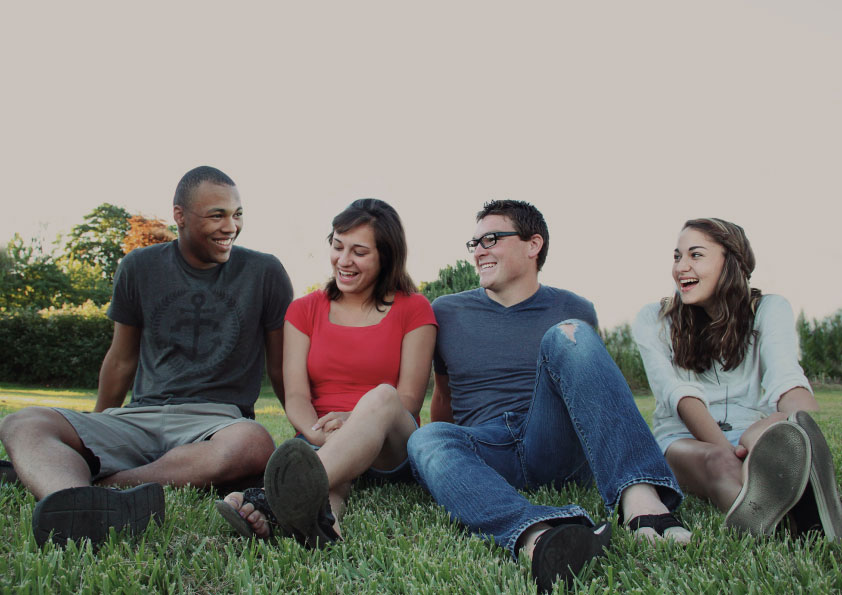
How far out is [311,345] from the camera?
3.44m

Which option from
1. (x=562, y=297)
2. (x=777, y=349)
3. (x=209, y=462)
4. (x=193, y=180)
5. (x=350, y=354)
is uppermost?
(x=193, y=180)

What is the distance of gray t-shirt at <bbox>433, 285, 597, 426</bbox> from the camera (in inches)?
128

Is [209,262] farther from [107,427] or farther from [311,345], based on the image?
[107,427]

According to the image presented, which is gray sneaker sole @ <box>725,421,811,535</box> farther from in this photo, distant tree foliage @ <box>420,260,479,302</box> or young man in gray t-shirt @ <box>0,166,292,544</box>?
distant tree foliage @ <box>420,260,479,302</box>

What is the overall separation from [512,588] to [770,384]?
6.82ft

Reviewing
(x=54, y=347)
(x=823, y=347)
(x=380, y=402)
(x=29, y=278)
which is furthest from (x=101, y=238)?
(x=380, y=402)

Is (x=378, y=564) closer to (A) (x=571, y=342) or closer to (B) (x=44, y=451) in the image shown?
(A) (x=571, y=342)

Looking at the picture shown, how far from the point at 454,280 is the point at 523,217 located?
8.36m

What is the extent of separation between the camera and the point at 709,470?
112 inches

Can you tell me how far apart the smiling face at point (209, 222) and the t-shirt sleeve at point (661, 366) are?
2.34 metres

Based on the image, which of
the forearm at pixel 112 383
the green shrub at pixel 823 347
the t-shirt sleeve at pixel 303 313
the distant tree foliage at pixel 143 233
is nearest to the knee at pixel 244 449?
the t-shirt sleeve at pixel 303 313

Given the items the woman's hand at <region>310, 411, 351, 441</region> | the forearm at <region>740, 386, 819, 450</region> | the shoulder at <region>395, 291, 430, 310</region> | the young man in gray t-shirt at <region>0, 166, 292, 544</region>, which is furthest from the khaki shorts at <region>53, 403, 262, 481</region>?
the forearm at <region>740, 386, 819, 450</region>

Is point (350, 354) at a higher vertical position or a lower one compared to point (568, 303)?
lower

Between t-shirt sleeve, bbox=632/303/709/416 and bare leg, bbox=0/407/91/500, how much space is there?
2.63 metres
